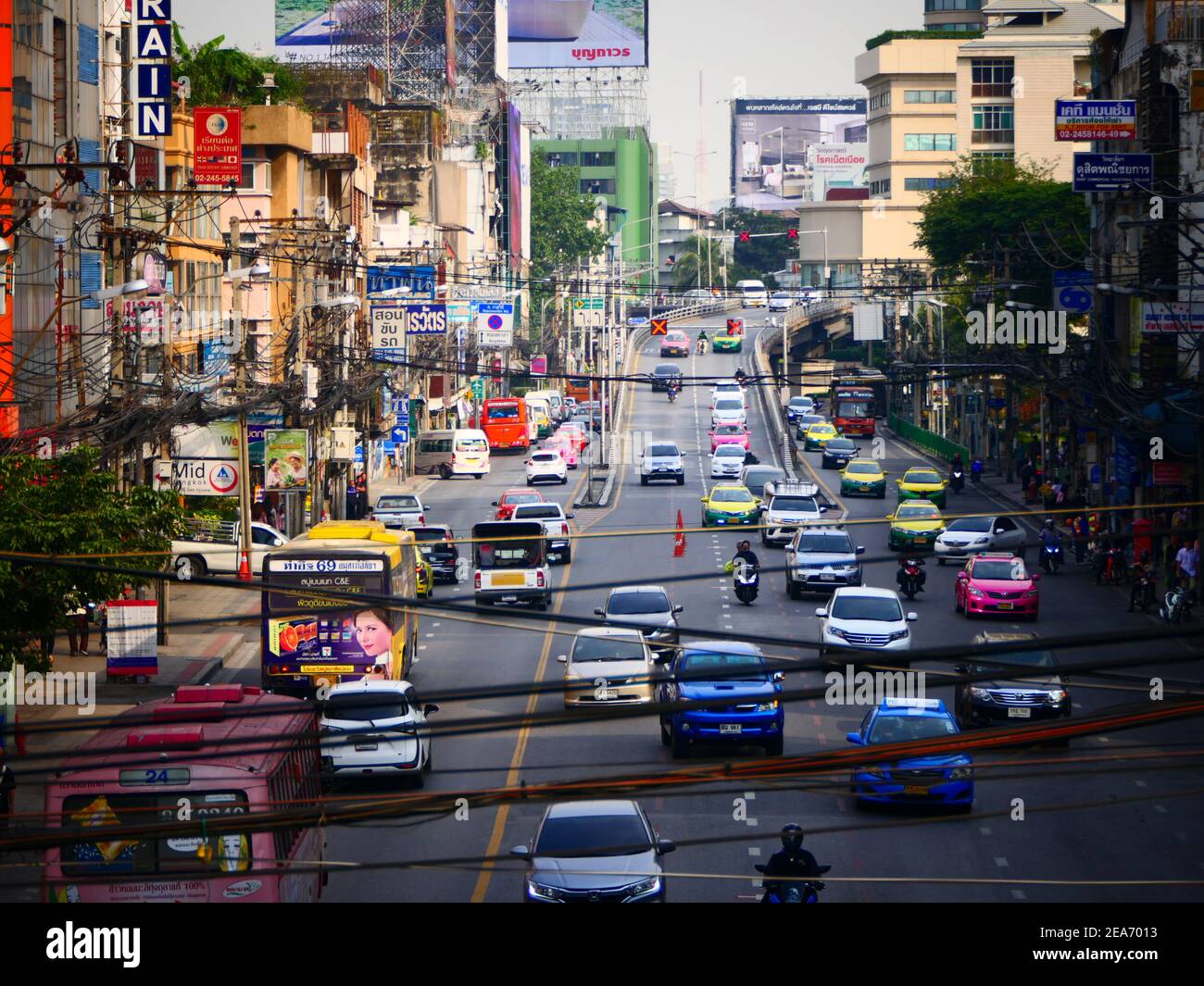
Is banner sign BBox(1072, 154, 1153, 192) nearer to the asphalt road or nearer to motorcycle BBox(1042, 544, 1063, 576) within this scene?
motorcycle BBox(1042, 544, 1063, 576)

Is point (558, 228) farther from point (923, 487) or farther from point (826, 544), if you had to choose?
point (826, 544)

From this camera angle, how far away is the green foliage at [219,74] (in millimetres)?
62156

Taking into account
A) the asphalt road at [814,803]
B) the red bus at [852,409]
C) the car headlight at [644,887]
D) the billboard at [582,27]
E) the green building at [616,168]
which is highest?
the billboard at [582,27]

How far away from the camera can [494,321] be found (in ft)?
229

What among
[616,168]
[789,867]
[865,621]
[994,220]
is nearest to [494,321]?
[994,220]

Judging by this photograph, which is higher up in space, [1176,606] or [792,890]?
[1176,606]

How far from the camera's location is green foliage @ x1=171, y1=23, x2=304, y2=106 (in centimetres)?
6216

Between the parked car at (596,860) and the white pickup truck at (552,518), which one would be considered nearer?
the parked car at (596,860)

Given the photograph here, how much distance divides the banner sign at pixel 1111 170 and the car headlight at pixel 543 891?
3303cm

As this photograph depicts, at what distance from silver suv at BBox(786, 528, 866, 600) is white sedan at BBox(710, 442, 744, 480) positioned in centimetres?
2490

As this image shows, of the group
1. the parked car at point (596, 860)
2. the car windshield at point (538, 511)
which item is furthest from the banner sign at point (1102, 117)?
the parked car at point (596, 860)

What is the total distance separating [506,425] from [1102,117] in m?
38.7

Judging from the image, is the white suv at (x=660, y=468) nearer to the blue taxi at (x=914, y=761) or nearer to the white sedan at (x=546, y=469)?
the white sedan at (x=546, y=469)
